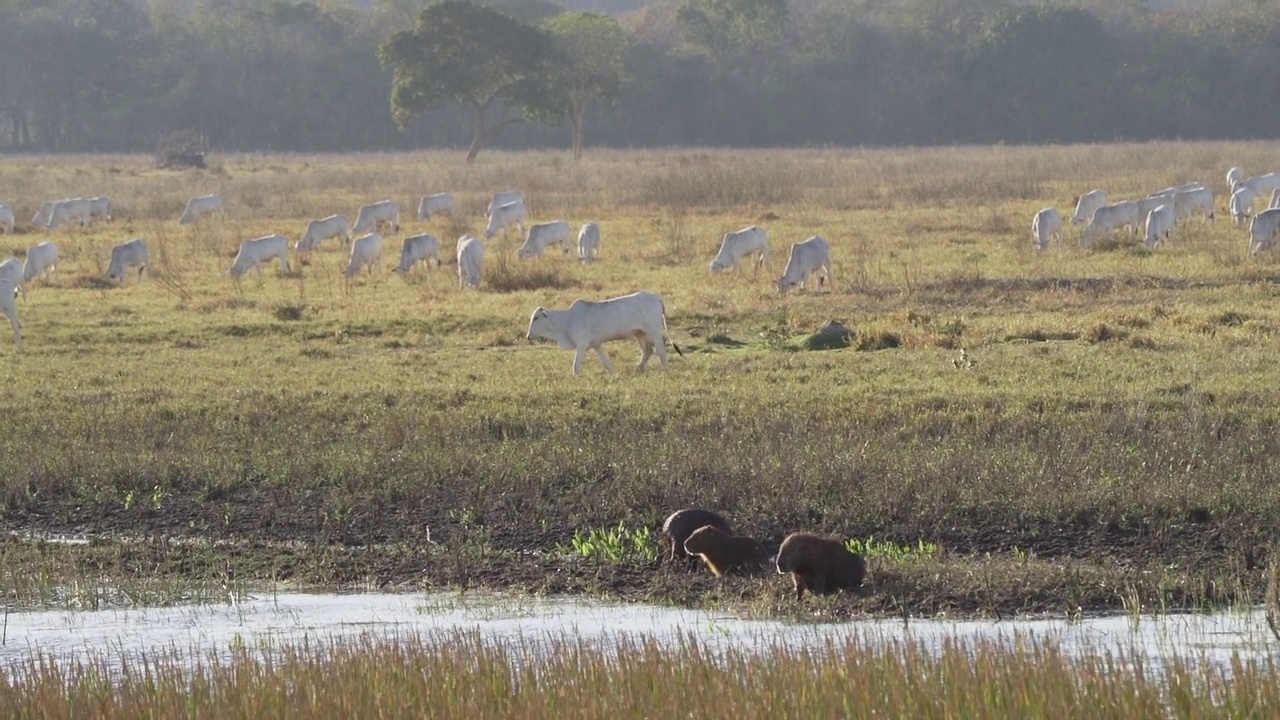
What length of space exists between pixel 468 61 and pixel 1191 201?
30694mm

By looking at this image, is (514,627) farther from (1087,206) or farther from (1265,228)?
(1087,206)

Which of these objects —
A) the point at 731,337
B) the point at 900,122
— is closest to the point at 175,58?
the point at 900,122

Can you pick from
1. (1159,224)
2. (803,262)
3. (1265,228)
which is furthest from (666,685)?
(1159,224)

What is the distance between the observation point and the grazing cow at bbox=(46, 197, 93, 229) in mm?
31156

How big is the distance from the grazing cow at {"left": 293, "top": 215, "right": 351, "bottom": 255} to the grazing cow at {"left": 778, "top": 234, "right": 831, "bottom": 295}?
9019 millimetres

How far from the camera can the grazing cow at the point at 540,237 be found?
80.9 ft

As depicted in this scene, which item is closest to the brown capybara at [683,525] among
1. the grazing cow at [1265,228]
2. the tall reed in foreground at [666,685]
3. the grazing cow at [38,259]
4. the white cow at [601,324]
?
the tall reed in foreground at [666,685]

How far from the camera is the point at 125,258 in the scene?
23156mm

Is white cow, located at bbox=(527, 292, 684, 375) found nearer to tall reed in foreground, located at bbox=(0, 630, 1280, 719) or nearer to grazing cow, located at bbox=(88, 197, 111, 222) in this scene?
tall reed in foreground, located at bbox=(0, 630, 1280, 719)

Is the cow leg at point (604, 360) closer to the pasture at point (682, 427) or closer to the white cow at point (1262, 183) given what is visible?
the pasture at point (682, 427)

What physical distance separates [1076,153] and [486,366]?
30.2m

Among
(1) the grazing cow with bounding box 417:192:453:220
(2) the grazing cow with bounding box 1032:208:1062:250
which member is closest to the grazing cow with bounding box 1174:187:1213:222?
(2) the grazing cow with bounding box 1032:208:1062:250

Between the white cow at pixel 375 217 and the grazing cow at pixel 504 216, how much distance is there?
2027 millimetres

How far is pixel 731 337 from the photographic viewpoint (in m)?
16.2
